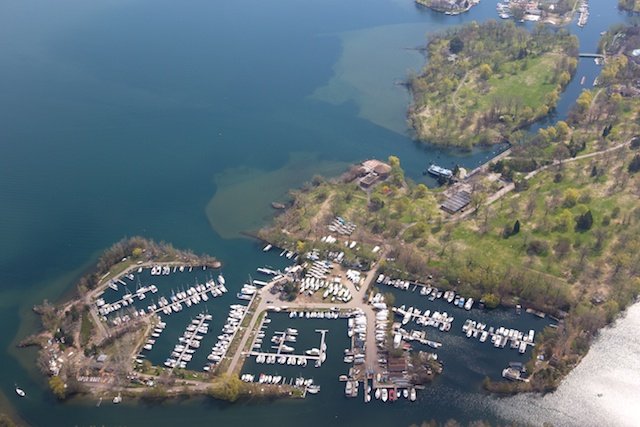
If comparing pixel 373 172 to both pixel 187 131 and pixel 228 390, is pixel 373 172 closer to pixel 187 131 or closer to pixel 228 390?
pixel 187 131

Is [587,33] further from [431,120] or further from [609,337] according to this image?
[609,337]

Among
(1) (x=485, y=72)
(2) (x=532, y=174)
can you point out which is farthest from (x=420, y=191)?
(1) (x=485, y=72)

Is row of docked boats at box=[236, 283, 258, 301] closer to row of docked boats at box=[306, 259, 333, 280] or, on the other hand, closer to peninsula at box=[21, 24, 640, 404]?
peninsula at box=[21, 24, 640, 404]

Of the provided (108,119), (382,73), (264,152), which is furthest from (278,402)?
(382,73)

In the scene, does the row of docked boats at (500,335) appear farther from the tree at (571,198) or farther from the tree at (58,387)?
the tree at (58,387)

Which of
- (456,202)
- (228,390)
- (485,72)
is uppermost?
(485,72)

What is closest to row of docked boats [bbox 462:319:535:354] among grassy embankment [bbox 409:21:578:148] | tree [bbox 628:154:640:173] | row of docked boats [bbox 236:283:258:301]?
row of docked boats [bbox 236:283:258:301]

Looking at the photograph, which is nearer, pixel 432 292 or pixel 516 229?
pixel 432 292
